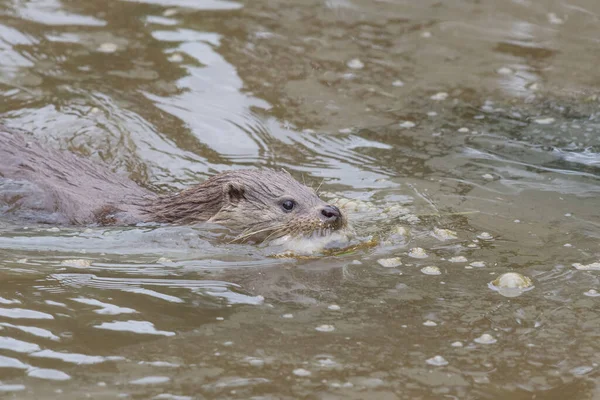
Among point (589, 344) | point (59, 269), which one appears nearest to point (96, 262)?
point (59, 269)

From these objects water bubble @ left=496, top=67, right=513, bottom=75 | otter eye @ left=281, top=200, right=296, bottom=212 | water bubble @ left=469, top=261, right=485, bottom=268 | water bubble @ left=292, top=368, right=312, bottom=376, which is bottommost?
water bubble @ left=469, top=261, right=485, bottom=268

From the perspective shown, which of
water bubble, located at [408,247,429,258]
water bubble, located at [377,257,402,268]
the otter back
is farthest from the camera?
the otter back

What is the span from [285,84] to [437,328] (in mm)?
4507

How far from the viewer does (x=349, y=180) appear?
6473 millimetres

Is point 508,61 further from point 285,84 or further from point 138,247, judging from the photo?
point 138,247

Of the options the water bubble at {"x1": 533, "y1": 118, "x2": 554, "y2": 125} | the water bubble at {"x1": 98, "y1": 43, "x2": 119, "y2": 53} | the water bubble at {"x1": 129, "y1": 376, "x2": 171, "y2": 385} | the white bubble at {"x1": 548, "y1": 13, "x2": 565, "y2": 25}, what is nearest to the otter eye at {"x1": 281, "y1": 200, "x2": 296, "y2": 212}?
the water bubble at {"x1": 129, "y1": 376, "x2": 171, "y2": 385}

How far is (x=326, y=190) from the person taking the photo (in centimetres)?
635

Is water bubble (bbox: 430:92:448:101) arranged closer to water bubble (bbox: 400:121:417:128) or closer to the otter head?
water bubble (bbox: 400:121:417:128)

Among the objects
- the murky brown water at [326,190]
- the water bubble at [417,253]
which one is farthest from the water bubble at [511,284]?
the water bubble at [417,253]

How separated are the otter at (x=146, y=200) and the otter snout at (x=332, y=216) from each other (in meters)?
0.05

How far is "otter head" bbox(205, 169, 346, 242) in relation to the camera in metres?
5.30

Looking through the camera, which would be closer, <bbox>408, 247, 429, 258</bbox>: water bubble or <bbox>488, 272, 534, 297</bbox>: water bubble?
<bbox>488, 272, 534, 297</bbox>: water bubble

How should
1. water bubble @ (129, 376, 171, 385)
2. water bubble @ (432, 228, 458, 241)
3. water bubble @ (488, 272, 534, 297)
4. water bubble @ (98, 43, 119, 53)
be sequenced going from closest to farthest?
1. water bubble @ (129, 376, 171, 385)
2. water bubble @ (488, 272, 534, 297)
3. water bubble @ (432, 228, 458, 241)
4. water bubble @ (98, 43, 119, 53)

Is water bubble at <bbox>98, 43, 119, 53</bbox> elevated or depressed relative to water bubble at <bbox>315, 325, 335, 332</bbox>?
elevated
